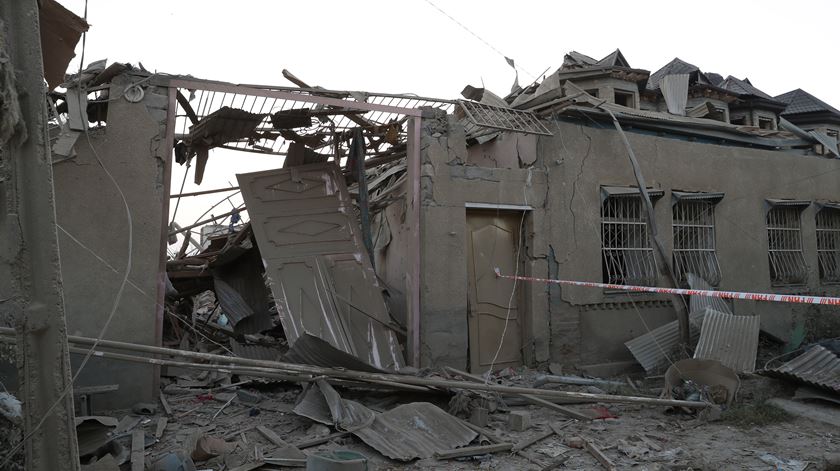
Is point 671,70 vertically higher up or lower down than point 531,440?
higher up

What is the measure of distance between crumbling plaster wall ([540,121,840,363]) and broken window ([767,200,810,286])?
139mm

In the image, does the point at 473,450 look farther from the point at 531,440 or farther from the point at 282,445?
the point at 282,445

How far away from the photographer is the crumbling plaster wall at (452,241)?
734 centimetres

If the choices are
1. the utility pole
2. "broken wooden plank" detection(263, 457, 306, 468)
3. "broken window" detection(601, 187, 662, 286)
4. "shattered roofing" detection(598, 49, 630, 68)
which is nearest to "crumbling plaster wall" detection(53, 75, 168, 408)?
"broken wooden plank" detection(263, 457, 306, 468)

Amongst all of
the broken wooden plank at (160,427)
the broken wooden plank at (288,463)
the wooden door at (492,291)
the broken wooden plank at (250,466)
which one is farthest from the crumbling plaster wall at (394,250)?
the broken wooden plank at (250,466)

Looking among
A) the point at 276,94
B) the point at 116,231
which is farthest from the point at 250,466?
the point at 276,94

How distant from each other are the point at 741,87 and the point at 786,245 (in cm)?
1742

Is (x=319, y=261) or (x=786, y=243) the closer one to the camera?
(x=319, y=261)

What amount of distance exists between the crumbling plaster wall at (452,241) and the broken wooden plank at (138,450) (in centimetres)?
344

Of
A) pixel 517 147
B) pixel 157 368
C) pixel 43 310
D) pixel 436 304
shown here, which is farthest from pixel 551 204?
pixel 43 310

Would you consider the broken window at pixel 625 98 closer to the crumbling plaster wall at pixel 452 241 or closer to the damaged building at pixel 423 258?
the damaged building at pixel 423 258

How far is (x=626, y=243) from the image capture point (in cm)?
891

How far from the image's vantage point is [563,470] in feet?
14.9

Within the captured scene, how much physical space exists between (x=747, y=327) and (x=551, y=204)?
3154 mm
